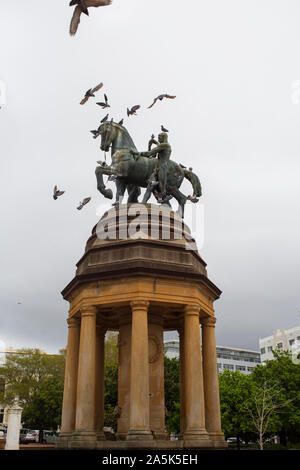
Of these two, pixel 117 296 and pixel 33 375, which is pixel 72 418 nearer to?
pixel 117 296

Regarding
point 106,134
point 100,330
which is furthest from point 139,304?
point 106,134

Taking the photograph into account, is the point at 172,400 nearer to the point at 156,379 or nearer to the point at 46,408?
the point at 46,408

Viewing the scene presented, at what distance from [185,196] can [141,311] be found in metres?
9.09

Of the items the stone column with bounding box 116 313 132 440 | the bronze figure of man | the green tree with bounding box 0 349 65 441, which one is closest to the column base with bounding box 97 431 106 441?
the stone column with bounding box 116 313 132 440

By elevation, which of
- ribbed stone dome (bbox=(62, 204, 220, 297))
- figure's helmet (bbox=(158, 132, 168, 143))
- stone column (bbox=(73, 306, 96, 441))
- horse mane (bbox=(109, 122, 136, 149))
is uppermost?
horse mane (bbox=(109, 122, 136, 149))

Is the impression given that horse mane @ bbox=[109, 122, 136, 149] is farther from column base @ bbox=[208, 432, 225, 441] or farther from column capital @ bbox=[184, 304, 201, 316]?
column base @ bbox=[208, 432, 225, 441]

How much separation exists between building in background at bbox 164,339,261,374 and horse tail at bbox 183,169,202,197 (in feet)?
413

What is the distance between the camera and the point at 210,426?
20.8 m

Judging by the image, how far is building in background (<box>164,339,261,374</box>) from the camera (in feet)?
495

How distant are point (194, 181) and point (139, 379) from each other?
1212cm

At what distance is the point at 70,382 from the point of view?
21.2m

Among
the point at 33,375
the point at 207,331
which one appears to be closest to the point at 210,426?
the point at 207,331
